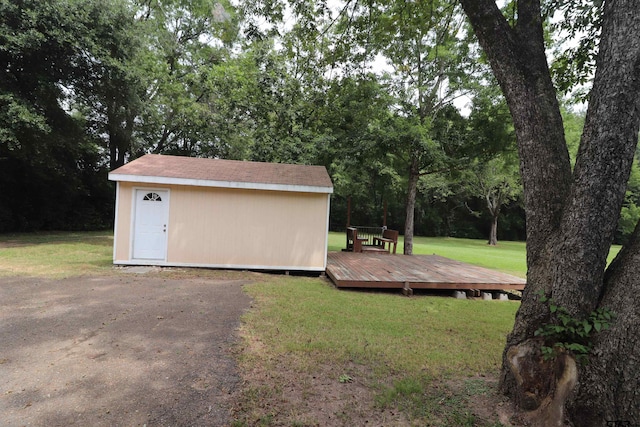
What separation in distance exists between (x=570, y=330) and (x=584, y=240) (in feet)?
2.09

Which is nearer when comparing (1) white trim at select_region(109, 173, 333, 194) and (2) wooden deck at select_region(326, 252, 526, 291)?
→ (2) wooden deck at select_region(326, 252, 526, 291)

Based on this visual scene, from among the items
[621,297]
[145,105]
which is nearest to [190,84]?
[145,105]

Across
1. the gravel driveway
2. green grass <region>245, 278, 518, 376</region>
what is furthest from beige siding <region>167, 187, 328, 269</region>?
the gravel driveway

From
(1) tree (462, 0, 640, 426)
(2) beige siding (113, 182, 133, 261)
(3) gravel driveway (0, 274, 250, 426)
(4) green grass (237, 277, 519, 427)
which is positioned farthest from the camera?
(2) beige siding (113, 182, 133, 261)

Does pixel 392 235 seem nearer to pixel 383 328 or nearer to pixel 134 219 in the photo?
pixel 383 328

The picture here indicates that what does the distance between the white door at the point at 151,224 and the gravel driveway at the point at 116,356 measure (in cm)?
248

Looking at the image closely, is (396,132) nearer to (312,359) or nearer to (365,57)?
(365,57)

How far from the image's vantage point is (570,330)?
7.85 feet

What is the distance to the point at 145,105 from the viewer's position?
1584 cm

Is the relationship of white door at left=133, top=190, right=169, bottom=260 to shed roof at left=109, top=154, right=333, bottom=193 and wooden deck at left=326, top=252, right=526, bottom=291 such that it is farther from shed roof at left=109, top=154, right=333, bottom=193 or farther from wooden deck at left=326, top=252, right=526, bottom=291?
wooden deck at left=326, top=252, right=526, bottom=291

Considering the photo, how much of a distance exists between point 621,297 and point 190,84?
65.8ft

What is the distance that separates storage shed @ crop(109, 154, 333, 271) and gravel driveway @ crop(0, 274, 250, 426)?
8.28ft

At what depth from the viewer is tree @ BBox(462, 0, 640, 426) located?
2273mm

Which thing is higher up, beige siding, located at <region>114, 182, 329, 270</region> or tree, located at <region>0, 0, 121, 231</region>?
tree, located at <region>0, 0, 121, 231</region>
